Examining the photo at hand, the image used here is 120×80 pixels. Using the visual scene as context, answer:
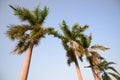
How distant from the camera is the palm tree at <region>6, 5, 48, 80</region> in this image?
1588cm

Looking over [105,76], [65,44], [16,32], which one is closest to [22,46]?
[16,32]

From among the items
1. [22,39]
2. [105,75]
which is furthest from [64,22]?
[105,75]

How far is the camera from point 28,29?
16.9 metres

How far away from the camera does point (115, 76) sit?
23.3 meters

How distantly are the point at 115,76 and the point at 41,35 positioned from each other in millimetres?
11937

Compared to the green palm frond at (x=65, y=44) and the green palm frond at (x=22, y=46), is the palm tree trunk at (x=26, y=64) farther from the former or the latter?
the green palm frond at (x=65, y=44)

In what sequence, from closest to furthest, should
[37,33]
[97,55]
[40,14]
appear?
[37,33] → [40,14] → [97,55]

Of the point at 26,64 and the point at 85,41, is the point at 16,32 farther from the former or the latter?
the point at 85,41

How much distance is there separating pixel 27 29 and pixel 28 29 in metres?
0.13

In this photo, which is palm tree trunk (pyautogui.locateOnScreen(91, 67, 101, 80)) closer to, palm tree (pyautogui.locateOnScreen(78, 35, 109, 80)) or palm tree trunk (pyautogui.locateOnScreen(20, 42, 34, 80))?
palm tree (pyautogui.locateOnScreen(78, 35, 109, 80))

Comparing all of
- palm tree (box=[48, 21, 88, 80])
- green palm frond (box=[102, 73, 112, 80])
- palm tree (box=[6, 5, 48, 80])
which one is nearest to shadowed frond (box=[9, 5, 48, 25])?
palm tree (box=[6, 5, 48, 80])

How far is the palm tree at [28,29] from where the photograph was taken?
15883 mm

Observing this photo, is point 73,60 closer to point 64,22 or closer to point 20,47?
point 64,22

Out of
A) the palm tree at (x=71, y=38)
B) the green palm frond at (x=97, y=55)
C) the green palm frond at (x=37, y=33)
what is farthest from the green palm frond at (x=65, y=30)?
the green palm frond at (x=37, y=33)
